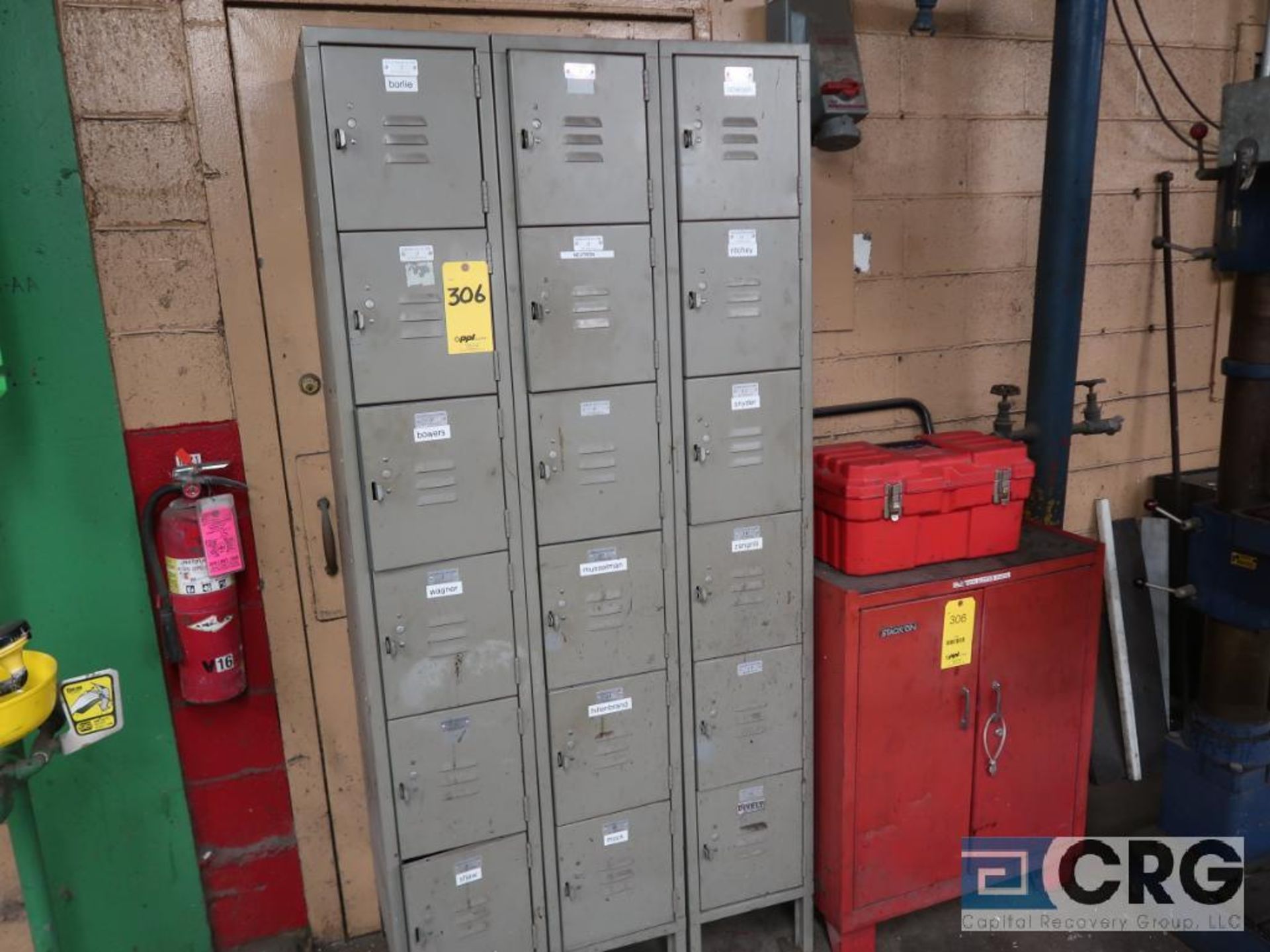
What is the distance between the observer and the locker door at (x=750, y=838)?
7.80ft

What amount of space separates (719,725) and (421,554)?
0.89 metres

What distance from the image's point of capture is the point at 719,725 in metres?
2.33

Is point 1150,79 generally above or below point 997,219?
above

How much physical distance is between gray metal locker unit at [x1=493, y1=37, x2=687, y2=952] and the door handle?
573 mm

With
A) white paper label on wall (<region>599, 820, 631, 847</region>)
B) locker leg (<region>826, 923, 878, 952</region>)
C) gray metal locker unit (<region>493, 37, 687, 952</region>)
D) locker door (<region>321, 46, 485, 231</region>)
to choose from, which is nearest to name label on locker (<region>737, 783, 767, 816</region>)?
gray metal locker unit (<region>493, 37, 687, 952</region>)

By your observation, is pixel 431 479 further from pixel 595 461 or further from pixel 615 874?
pixel 615 874

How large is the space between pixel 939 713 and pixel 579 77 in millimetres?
1798

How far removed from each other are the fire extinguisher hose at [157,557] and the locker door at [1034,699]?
1.96 metres

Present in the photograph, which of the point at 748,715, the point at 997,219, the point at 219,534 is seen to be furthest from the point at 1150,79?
the point at 219,534

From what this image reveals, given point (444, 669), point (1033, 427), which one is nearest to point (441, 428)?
point (444, 669)

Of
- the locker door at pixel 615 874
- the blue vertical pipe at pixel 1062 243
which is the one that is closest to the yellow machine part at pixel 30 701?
the locker door at pixel 615 874

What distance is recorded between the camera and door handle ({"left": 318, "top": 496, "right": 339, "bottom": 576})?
231 cm

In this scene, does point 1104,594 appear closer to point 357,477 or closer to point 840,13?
point 840,13

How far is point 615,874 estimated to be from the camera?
2316mm
